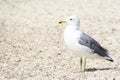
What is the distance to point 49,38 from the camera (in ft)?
43.7

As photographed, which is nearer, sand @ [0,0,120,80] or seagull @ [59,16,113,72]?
seagull @ [59,16,113,72]

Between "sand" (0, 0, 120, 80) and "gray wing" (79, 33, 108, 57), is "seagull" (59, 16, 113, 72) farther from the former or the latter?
"sand" (0, 0, 120, 80)

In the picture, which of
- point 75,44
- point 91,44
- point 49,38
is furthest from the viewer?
point 49,38

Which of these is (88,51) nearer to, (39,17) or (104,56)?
(104,56)

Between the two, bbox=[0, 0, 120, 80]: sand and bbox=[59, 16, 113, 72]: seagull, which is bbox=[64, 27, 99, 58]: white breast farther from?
bbox=[0, 0, 120, 80]: sand

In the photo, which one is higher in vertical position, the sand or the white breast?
the white breast

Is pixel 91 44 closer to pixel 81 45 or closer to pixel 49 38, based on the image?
pixel 81 45

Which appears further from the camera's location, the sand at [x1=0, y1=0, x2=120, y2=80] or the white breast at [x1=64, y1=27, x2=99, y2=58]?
the sand at [x1=0, y1=0, x2=120, y2=80]

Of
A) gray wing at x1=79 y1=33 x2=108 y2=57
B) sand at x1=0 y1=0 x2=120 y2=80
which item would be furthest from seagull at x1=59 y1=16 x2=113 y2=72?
sand at x1=0 y1=0 x2=120 y2=80

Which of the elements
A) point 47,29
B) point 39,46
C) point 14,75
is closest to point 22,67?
point 14,75

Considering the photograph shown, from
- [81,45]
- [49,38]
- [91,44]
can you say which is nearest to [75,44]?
[81,45]

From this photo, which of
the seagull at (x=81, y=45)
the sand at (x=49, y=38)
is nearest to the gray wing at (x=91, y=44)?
the seagull at (x=81, y=45)

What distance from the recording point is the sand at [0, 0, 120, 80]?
9789 millimetres

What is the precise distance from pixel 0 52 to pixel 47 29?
3142 millimetres
